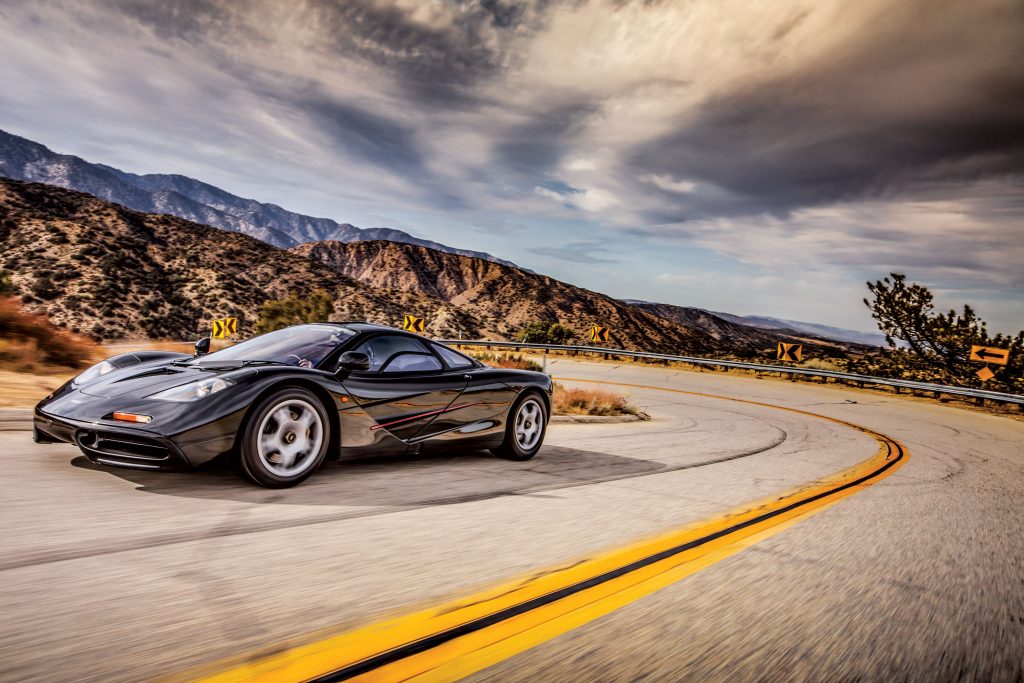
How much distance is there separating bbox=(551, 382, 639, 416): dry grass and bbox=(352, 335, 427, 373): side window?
549cm

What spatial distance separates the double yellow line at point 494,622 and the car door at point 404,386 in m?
2.13

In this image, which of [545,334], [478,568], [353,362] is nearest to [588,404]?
[353,362]

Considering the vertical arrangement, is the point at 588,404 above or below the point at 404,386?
below

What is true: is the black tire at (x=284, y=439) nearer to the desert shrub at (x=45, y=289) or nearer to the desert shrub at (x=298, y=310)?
the desert shrub at (x=298, y=310)

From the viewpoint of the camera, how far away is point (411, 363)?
491 cm

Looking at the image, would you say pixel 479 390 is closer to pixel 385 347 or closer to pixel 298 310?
pixel 385 347

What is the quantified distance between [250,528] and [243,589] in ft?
2.56

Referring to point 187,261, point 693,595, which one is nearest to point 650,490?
point 693,595

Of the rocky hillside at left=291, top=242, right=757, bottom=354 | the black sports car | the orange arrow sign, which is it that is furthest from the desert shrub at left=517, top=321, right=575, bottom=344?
the black sports car

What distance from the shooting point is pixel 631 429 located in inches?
340

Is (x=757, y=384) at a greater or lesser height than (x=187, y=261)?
lesser

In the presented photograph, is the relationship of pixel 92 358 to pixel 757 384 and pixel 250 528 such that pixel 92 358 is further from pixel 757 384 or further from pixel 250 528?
pixel 757 384

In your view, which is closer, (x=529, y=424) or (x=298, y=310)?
(x=529, y=424)

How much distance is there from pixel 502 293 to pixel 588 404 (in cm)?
12160
